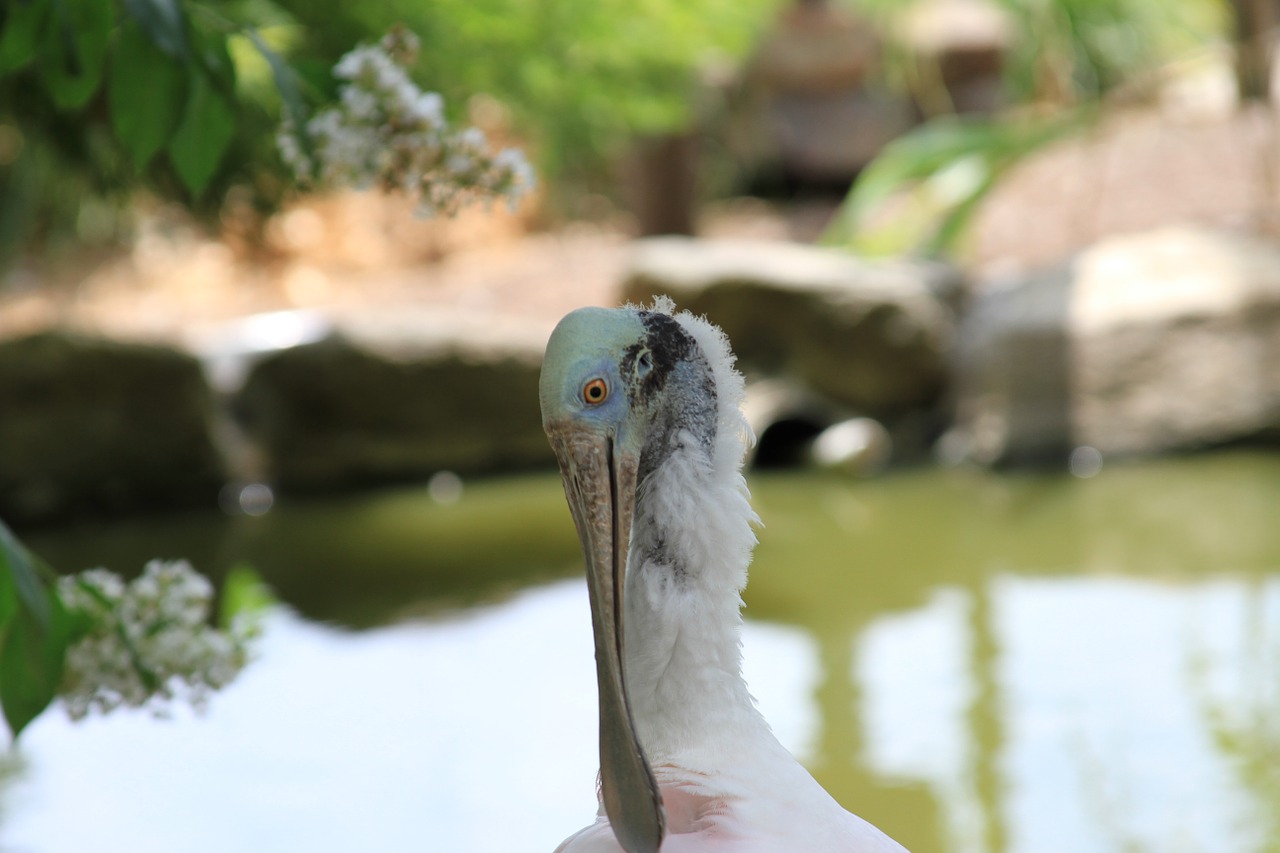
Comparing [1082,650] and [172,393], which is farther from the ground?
[172,393]

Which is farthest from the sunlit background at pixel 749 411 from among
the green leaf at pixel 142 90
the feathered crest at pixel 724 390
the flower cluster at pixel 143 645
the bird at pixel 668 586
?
the flower cluster at pixel 143 645

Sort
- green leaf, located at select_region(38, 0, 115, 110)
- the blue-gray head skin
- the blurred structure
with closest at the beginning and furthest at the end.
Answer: the blue-gray head skin, green leaf, located at select_region(38, 0, 115, 110), the blurred structure

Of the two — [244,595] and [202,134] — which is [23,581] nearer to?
[202,134]

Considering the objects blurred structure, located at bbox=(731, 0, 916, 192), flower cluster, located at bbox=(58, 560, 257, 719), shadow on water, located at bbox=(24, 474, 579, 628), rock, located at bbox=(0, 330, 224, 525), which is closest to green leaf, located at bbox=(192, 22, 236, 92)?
flower cluster, located at bbox=(58, 560, 257, 719)

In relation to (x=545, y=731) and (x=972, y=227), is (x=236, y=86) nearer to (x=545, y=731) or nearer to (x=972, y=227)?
(x=545, y=731)

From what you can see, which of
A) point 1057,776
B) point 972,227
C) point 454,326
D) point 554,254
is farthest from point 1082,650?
point 554,254

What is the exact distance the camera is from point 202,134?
197 cm

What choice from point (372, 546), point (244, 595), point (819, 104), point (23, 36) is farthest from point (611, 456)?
point (819, 104)

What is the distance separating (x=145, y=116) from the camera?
1945 millimetres

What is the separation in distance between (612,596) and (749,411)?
17.0 feet

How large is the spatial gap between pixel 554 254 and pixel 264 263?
2.07 meters

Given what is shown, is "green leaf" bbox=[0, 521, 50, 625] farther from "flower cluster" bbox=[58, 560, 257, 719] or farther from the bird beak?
the bird beak

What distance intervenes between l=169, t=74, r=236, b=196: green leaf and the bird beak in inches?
26.3

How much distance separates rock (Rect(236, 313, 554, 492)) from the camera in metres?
6.68
